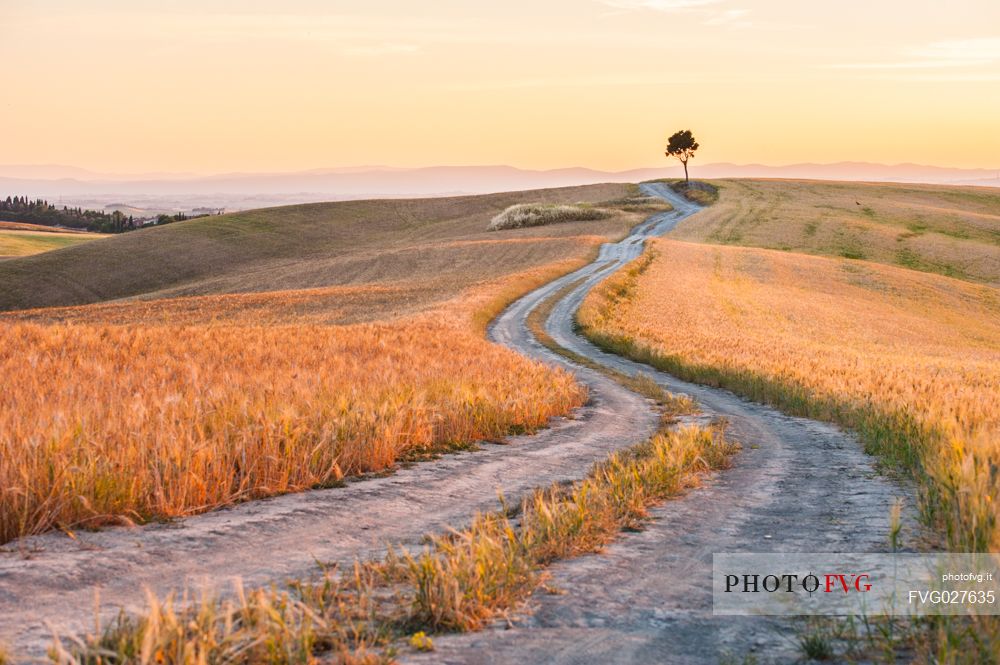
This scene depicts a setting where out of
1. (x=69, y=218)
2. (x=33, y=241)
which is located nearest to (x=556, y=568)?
(x=33, y=241)

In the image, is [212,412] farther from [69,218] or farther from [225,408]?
[69,218]

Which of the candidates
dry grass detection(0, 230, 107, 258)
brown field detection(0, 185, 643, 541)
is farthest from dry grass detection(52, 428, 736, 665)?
dry grass detection(0, 230, 107, 258)

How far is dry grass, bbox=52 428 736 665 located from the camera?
4594 mm

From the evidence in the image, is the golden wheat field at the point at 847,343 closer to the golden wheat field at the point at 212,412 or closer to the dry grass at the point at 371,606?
the dry grass at the point at 371,606

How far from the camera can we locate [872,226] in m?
92.9

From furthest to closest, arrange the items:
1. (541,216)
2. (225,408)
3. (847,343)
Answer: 1. (541,216)
2. (847,343)
3. (225,408)

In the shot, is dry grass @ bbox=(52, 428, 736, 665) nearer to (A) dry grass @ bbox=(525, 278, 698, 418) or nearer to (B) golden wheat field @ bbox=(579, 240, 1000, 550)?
(B) golden wheat field @ bbox=(579, 240, 1000, 550)

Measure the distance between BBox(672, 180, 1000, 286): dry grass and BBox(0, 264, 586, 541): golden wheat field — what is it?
6966 cm

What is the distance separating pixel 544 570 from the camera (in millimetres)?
6766

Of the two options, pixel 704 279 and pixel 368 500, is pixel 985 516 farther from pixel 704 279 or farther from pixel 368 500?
pixel 704 279

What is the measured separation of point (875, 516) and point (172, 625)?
7.09m

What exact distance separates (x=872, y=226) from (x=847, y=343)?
6006 cm

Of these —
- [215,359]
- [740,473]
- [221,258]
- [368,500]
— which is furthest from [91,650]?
[221,258]

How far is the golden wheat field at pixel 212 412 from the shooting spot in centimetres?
789
